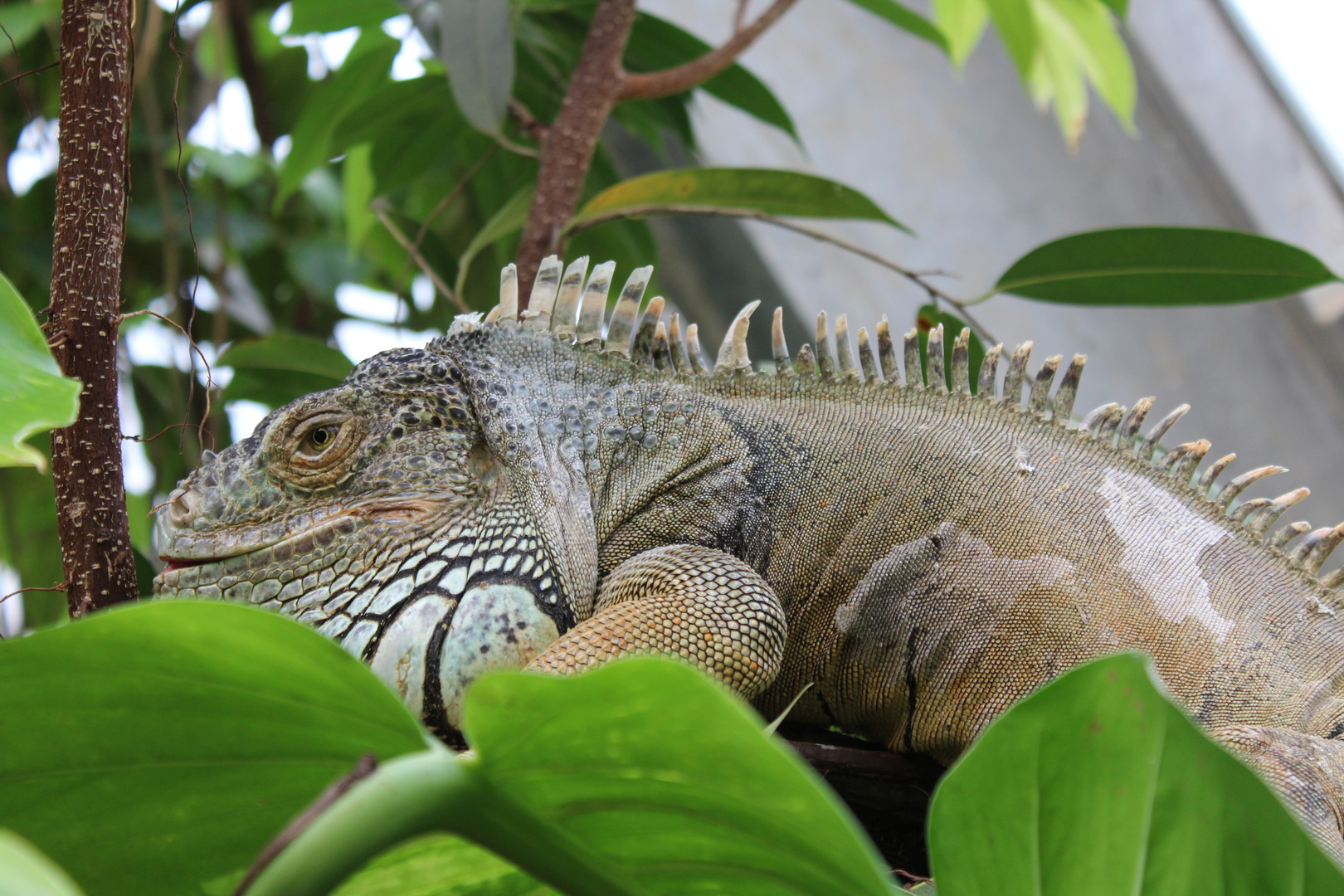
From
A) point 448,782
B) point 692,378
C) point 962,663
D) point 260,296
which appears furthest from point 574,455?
point 260,296

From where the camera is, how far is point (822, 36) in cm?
538

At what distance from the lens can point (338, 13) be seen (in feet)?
7.50

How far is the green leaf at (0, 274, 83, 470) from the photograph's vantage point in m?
0.55

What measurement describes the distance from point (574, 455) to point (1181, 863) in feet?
2.99

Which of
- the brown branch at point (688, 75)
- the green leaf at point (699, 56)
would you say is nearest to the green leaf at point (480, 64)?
the brown branch at point (688, 75)

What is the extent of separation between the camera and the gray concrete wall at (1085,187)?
4656 mm

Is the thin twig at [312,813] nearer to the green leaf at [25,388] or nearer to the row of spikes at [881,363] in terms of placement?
the green leaf at [25,388]

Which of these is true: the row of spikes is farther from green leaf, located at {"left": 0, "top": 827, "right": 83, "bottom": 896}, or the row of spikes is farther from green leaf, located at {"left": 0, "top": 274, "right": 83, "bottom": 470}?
green leaf, located at {"left": 0, "top": 827, "right": 83, "bottom": 896}

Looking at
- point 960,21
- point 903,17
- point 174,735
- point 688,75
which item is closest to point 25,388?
point 174,735

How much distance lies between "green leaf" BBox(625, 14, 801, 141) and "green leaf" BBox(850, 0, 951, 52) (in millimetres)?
13

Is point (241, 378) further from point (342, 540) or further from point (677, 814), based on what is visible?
point (677, 814)

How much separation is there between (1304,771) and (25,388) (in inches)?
51.1

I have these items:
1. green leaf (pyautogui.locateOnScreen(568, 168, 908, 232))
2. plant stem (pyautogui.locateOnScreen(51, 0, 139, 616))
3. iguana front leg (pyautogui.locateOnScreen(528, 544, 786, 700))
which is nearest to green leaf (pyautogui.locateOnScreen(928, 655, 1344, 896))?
iguana front leg (pyautogui.locateOnScreen(528, 544, 786, 700))

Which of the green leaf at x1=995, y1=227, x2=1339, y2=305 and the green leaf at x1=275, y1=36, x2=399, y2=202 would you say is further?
the green leaf at x1=275, y1=36, x2=399, y2=202
